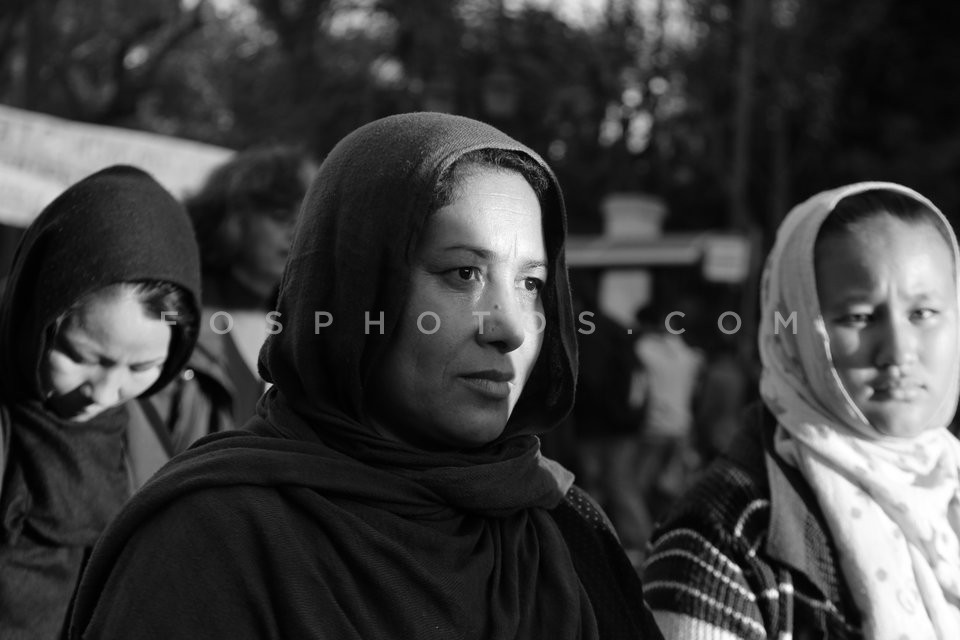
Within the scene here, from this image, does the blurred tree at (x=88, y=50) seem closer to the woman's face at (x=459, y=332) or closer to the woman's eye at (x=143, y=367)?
the woman's eye at (x=143, y=367)

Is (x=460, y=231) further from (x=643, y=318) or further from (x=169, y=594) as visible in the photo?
(x=643, y=318)

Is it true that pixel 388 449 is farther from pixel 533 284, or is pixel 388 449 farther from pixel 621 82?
pixel 621 82

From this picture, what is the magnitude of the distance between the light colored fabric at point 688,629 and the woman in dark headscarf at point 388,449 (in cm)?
35

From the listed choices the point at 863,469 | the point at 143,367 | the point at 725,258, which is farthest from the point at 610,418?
the point at 143,367

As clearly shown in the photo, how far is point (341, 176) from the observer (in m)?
1.75

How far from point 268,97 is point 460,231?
13.4m

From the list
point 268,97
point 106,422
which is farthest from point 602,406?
point 268,97

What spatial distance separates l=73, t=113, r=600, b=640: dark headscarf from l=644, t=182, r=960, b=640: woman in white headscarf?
1.72ft

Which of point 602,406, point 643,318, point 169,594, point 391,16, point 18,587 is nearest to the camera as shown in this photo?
point 169,594

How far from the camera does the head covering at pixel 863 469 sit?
7.50 feet

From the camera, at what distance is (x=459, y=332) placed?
170 cm

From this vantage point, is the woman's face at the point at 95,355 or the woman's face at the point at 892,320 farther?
the woman's face at the point at 95,355

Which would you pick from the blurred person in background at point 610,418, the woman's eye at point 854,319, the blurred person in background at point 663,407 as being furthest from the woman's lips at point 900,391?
the blurred person in background at point 663,407

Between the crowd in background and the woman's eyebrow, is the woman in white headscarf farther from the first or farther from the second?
the woman's eyebrow
